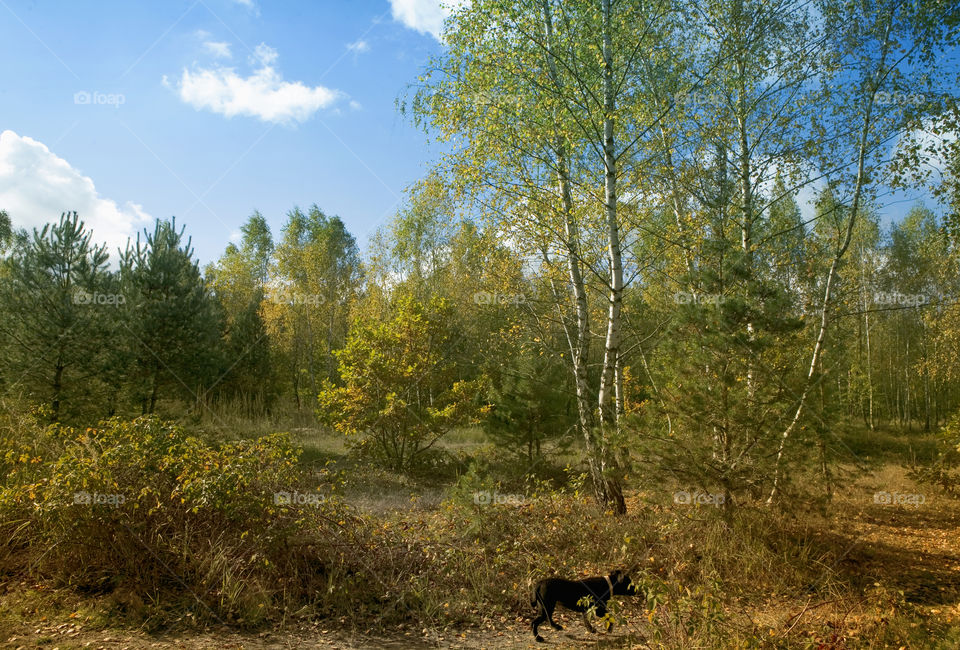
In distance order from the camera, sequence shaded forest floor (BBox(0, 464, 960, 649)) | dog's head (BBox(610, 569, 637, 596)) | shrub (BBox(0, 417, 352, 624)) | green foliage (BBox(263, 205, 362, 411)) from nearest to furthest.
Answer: shaded forest floor (BBox(0, 464, 960, 649)) → dog's head (BBox(610, 569, 637, 596)) → shrub (BBox(0, 417, 352, 624)) → green foliage (BBox(263, 205, 362, 411))

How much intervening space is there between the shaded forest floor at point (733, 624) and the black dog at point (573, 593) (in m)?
0.22

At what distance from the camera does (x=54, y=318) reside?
11.2 metres

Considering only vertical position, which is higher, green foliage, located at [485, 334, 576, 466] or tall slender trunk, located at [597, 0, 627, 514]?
tall slender trunk, located at [597, 0, 627, 514]

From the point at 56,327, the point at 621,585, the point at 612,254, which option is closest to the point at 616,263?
the point at 612,254

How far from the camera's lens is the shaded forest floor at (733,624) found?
4.16m

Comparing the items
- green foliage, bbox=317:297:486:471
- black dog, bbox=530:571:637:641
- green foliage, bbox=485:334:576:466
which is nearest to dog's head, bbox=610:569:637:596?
black dog, bbox=530:571:637:641

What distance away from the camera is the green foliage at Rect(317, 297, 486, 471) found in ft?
42.3

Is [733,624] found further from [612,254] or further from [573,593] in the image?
[612,254]

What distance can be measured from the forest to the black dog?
197 millimetres

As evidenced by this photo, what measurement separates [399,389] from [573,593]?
8.44 m

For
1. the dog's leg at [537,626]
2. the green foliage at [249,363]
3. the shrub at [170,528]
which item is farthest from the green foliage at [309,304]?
the dog's leg at [537,626]

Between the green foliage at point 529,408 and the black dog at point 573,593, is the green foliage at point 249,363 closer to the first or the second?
the green foliage at point 529,408

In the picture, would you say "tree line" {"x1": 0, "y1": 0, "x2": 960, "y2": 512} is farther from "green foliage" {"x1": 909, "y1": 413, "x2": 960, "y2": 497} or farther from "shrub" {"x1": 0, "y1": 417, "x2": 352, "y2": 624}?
"shrub" {"x1": 0, "y1": 417, "x2": 352, "y2": 624}

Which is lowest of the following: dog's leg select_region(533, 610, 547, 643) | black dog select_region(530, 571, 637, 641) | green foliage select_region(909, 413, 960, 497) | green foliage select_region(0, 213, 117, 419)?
dog's leg select_region(533, 610, 547, 643)
